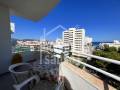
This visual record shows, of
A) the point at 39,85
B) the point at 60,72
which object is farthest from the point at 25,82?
the point at 60,72

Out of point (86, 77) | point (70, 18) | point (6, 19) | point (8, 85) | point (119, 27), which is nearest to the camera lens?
point (86, 77)

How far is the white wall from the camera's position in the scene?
19.5ft

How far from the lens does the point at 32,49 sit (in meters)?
11.1

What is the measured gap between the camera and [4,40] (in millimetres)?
6145

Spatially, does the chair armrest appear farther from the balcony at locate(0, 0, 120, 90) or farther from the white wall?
the white wall

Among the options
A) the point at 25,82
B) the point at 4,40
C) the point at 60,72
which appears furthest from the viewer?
the point at 4,40

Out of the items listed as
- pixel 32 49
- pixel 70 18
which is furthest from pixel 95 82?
pixel 70 18

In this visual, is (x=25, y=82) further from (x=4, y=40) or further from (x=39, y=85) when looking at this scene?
(x=4, y=40)

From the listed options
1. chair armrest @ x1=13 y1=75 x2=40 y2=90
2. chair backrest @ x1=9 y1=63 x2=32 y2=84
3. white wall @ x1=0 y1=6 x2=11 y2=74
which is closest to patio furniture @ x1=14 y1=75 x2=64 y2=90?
chair armrest @ x1=13 y1=75 x2=40 y2=90

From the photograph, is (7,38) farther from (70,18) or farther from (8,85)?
(70,18)

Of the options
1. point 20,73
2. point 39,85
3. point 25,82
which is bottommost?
point 39,85

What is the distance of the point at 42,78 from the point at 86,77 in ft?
2.97

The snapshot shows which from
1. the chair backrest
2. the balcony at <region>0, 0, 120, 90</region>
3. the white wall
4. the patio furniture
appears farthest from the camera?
the white wall

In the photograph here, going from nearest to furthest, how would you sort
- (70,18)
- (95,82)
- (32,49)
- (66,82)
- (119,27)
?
(95,82), (66,82), (32,49), (70,18), (119,27)
